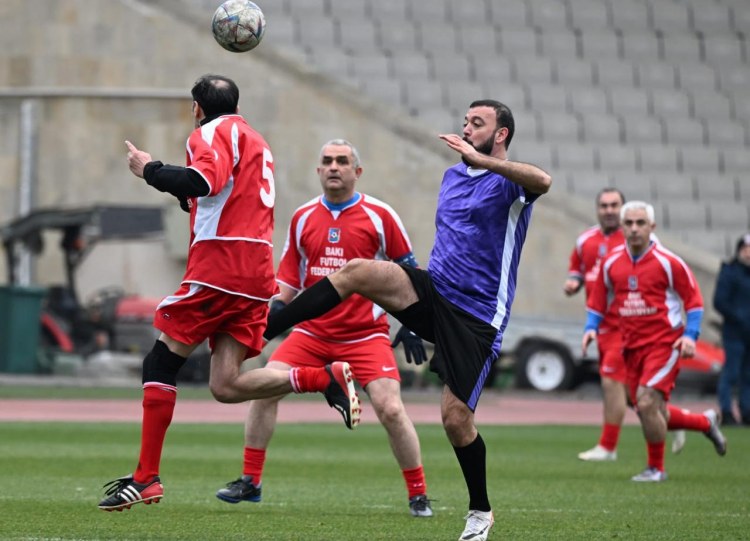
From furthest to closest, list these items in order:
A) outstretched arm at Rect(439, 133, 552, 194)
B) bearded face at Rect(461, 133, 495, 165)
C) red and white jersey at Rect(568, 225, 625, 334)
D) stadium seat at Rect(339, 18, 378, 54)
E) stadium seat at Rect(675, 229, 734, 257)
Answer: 1. stadium seat at Rect(339, 18, 378, 54)
2. stadium seat at Rect(675, 229, 734, 257)
3. red and white jersey at Rect(568, 225, 625, 334)
4. bearded face at Rect(461, 133, 495, 165)
5. outstretched arm at Rect(439, 133, 552, 194)

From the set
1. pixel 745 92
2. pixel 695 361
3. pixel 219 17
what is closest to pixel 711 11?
pixel 745 92

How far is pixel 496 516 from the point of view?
359 inches

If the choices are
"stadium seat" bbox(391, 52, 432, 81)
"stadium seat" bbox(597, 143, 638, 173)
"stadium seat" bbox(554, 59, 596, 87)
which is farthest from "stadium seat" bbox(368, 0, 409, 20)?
"stadium seat" bbox(597, 143, 638, 173)

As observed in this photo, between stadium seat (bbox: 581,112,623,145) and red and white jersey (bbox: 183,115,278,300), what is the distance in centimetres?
2195

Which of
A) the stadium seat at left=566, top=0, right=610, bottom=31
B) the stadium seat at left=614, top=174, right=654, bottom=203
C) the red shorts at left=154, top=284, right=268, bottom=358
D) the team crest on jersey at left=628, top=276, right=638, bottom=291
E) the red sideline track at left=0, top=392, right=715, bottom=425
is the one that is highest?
the stadium seat at left=566, top=0, right=610, bottom=31

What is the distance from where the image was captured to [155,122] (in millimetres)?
28141

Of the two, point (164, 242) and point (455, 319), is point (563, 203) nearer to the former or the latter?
point (164, 242)

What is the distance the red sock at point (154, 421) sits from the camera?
7730 mm

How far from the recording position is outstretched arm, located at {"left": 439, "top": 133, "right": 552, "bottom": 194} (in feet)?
24.8

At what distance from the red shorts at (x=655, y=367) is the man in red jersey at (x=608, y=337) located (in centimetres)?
115

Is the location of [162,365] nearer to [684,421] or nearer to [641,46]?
[684,421]

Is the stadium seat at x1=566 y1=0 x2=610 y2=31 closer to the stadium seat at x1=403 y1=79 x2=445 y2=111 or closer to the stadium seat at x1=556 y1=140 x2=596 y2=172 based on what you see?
the stadium seat at x1=556 y1=140 x2=596 y2=172

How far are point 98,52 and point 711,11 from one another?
42.0 ft

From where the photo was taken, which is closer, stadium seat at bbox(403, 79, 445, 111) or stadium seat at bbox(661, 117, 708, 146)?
stadium seat at bbox(403, 79, 445, 111)
